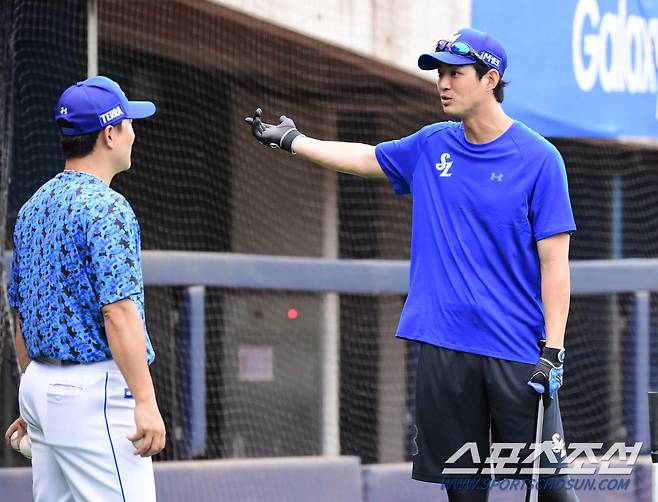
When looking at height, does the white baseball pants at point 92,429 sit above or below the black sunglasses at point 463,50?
below

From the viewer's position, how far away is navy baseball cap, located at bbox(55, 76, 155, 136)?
398cm

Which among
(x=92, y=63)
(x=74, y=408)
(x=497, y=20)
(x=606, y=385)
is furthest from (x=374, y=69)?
(x=74, y=408)

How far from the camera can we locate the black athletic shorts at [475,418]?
4512mm

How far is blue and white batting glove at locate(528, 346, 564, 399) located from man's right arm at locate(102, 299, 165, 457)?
141 centimetres

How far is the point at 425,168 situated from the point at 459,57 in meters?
0.44

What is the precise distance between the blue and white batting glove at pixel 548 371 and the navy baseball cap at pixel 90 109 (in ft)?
5.49

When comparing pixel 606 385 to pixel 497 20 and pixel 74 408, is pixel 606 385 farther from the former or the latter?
pixel 74 408

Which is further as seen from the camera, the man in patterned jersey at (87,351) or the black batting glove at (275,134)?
the black batting glove at (275,134)

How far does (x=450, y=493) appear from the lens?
15.1ft

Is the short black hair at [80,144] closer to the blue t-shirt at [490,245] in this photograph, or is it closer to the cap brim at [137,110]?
the cap brim at [137,110]

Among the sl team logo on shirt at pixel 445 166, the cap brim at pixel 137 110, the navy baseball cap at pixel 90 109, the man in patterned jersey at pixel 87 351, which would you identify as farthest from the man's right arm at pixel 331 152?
the man in patterned jersey at pixel 87 351

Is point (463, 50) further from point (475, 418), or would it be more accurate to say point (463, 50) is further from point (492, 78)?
point (475, 418)

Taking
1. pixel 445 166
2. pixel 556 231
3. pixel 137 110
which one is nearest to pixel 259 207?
pixel 445 166

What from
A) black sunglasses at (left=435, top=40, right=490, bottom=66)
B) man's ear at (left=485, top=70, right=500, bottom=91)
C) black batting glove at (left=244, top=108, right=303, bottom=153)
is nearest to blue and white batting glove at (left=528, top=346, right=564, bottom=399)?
man's ear at (left=485, top=70, right=500, bottom=91)
